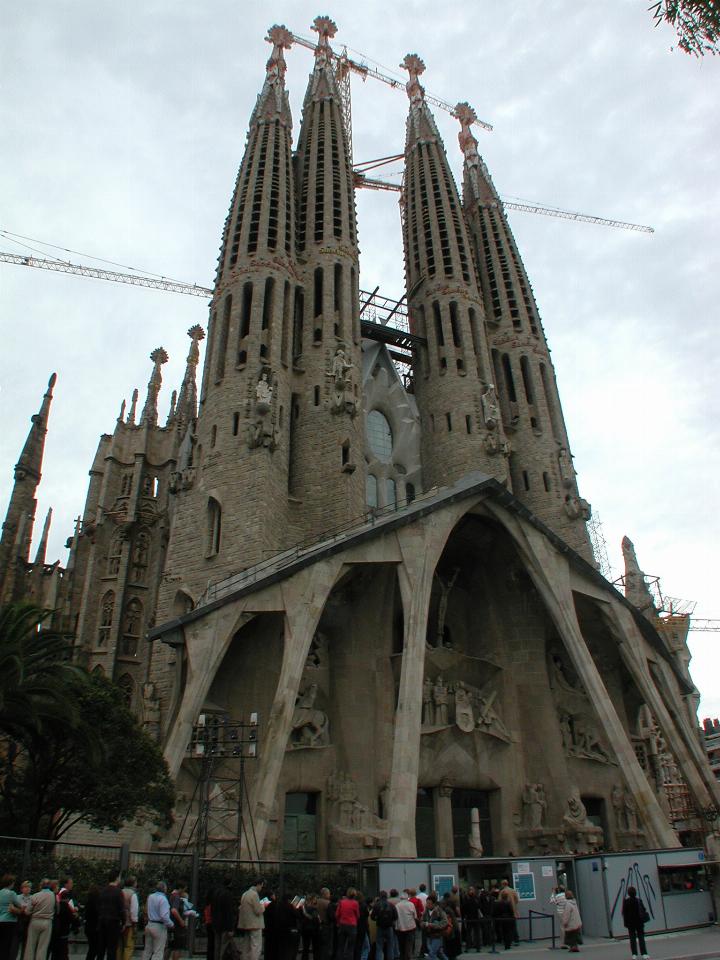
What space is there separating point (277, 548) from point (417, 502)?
5347mm

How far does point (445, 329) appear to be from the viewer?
38.2 meters

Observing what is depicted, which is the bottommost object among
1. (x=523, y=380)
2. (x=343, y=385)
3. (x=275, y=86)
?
(x=343, y=385)

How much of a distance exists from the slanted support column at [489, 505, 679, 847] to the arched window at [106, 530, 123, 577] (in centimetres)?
1854

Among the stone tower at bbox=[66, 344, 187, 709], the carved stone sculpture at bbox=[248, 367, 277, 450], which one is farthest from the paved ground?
the stone tower at bbox=[66, 344, 187, 709]

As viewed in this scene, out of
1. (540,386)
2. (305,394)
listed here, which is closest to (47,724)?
(305,394)

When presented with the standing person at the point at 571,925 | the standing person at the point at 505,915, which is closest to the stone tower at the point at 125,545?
the standing person at the point at 505,915

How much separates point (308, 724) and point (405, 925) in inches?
504

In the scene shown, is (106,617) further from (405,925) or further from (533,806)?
(405,925)

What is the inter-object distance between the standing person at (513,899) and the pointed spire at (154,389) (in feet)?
109

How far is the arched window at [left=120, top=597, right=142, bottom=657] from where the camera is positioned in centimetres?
3406

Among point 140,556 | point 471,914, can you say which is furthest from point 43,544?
point 471,914

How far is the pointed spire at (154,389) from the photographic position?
43094mm

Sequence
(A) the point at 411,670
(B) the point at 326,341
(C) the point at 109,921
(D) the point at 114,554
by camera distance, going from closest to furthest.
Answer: (C) the point at 109,921, (A) the point at 411,670, (B) the point at 326,341, (D) the point at 114,554

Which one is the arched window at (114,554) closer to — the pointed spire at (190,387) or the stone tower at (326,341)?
the pointed spire at (190,387)
